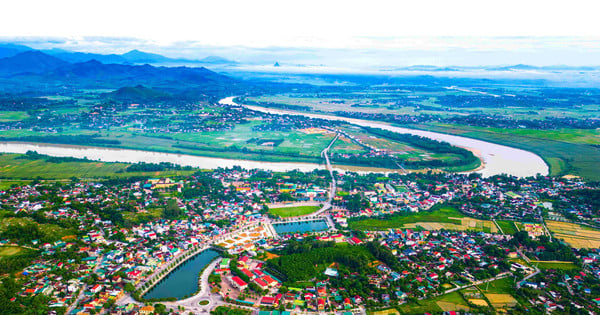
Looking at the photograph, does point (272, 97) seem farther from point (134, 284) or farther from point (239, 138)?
point (134, 284)

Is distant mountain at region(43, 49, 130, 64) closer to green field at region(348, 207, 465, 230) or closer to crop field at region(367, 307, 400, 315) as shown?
green field at region(348, 207, 465, 230)

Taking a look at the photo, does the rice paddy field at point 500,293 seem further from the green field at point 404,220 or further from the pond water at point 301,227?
the pond water at point 301,227

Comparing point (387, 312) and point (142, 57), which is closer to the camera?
point (387, 312)

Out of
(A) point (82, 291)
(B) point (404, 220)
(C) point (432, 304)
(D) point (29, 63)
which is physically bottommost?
(A) point (82, 291)

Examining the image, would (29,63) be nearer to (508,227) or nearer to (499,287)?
(508,227)

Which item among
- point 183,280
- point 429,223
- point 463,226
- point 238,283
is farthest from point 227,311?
point 463,226
